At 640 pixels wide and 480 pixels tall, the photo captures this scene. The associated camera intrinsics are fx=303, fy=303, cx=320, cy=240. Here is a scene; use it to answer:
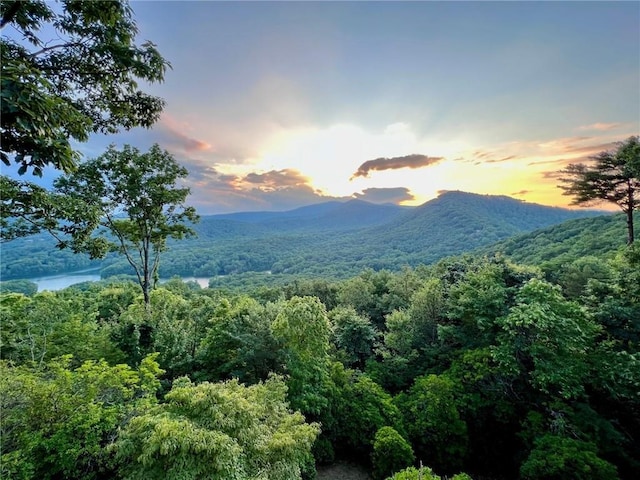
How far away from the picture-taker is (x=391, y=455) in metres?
10.2

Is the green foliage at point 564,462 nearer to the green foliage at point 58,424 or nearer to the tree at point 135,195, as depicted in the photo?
the green foliage at point 58,424

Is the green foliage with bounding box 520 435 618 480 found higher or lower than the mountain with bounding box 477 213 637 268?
lower

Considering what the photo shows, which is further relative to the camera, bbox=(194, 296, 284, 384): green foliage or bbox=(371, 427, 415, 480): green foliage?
bbox=(194, 296, 284, 384): green foliage

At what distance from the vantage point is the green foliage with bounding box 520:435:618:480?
825 centimetres

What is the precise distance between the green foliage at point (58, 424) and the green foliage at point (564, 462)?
10.9 m

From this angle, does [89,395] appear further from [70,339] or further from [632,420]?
[632,420]

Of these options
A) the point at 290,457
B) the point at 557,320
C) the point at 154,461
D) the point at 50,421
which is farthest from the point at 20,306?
the point at 557,320

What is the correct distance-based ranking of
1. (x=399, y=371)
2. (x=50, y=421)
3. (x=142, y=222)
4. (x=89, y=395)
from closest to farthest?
1. (x=50, y=421)
2. (x=89, y=395)
3. (x=142, y=222)
4. (x=399, y=371)

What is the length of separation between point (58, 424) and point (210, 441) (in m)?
3.20

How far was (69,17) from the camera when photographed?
4.03 meters

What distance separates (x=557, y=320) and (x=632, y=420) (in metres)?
4.49

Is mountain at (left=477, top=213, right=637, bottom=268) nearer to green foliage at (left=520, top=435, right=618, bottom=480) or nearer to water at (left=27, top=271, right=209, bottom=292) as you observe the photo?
green foliage at (left=520, top=435, right=618, bottom=480)

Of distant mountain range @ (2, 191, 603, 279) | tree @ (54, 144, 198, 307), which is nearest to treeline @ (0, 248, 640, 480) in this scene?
tree @ (54, 144, 198, 307)

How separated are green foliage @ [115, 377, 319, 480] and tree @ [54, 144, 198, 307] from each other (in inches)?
255
